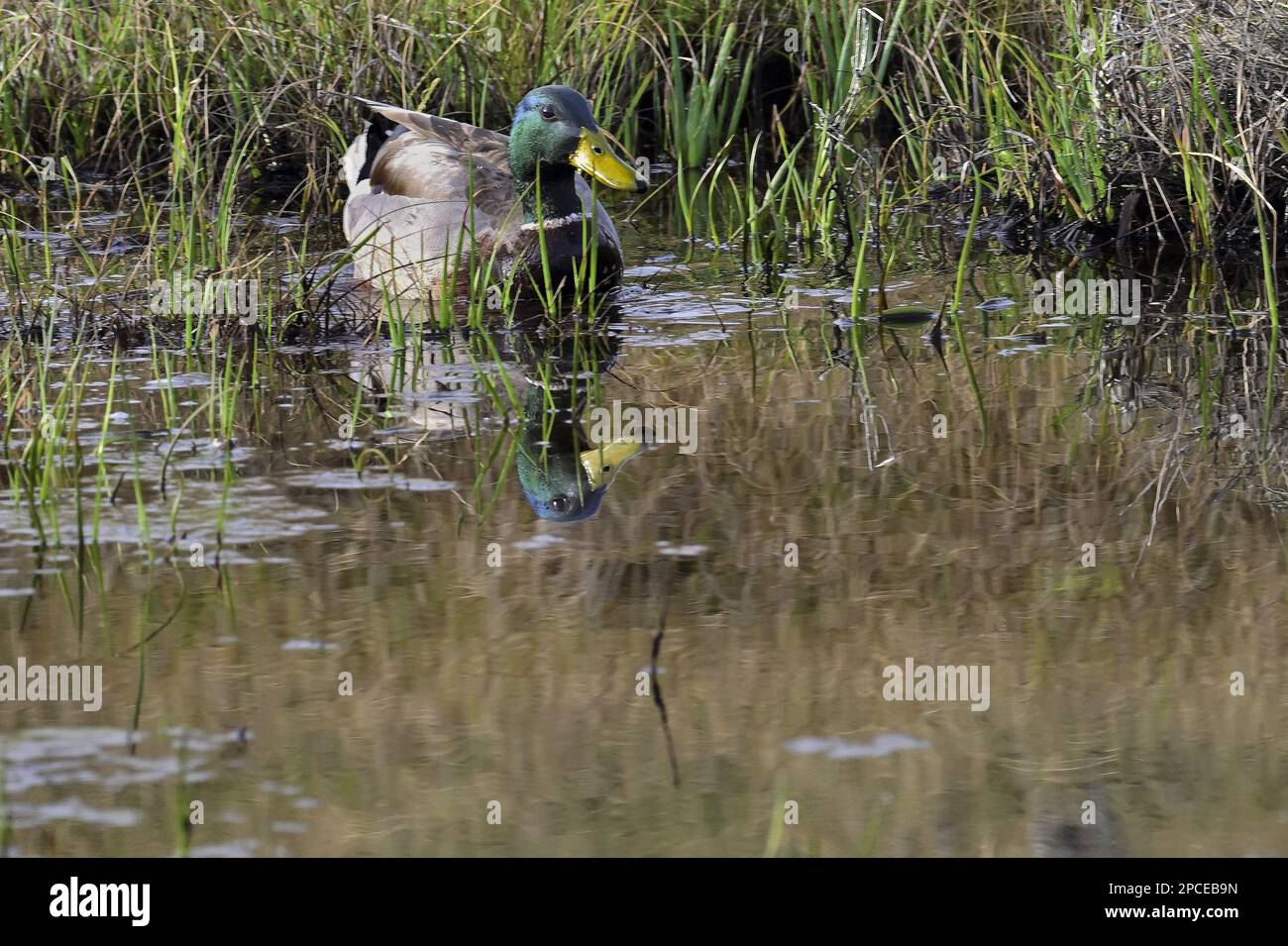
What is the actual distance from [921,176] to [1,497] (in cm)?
423

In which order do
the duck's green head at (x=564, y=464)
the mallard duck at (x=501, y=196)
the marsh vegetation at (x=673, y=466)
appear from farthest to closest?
the mallard duck at (x=501, y=196), the duck's green head at (x=564, y=464), the marsh vegetation at (x=673, y=466)

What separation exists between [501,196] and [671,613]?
11.4 ft

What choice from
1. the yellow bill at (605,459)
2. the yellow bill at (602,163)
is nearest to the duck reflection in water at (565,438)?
the yellow bill at (605,459)

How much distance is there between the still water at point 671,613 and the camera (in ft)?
10.0

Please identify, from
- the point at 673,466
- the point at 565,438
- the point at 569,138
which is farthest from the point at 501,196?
the point at 673,466

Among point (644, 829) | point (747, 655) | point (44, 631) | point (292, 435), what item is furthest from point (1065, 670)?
point (292, 435)

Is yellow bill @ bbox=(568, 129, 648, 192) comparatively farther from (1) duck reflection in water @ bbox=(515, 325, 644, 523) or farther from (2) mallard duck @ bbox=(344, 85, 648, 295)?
(1) duck reflection in water @ bbox=(515, 325, 644, 523)

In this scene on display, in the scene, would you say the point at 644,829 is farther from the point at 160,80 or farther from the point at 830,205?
the point at 160,80

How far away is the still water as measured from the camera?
3057 mm

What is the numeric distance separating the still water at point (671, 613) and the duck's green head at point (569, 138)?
4.03 feet

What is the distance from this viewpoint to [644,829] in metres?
2.99

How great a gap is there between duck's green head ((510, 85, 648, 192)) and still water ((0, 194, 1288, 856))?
123cm

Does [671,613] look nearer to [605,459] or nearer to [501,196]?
[605,459]

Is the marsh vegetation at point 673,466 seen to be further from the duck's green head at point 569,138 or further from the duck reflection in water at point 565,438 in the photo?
the duck's green head at point 569,138
